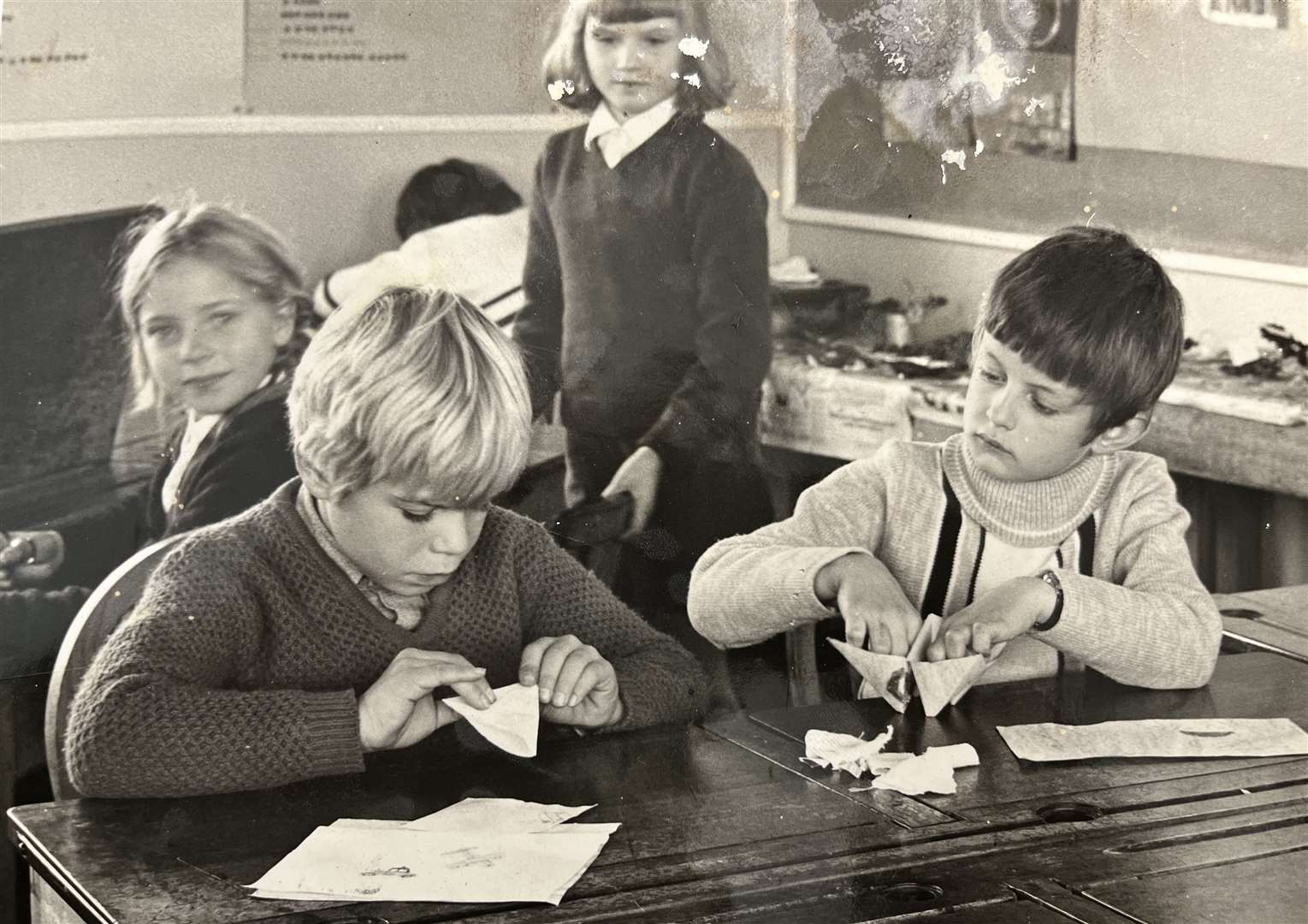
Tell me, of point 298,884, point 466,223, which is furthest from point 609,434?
point 298,884

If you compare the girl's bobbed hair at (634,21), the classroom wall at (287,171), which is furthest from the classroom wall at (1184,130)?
the classroom wall at (287,171)

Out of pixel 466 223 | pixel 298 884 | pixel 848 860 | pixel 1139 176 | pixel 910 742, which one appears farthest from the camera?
pixel 1139 176

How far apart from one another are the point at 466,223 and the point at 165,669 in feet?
2.55

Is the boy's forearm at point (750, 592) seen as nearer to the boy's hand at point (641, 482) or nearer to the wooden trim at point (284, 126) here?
the boy's hand at point (641, 482)

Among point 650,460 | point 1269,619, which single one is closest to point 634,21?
point 650,460

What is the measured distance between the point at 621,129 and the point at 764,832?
1136mm

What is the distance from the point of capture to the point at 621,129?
2.73 m

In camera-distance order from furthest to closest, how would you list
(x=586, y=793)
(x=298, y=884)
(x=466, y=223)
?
(x=466, y=223)
(x=586, y=793)
(x=298, y=884)

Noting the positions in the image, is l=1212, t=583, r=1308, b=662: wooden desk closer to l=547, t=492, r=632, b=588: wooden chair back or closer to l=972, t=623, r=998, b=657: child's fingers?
l=972, t=623, r=998, b=657: child's fingers

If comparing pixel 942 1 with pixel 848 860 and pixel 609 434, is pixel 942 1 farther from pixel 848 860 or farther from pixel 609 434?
pixel 848 860

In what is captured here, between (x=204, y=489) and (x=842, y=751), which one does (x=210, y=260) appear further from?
(x=842, y=751)

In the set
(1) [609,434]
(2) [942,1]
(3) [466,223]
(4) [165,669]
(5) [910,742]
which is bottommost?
(5) [910,742]

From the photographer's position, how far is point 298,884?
191 centimetres

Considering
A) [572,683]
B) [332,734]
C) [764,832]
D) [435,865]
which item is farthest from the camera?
[572,683]
